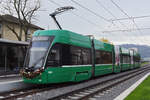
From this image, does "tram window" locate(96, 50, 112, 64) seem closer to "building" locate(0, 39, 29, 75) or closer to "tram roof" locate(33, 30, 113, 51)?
"tram roof" locate(33, 30, 113, 51)

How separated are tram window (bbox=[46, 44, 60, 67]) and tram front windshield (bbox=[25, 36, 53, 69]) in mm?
311

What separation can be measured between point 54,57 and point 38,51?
2.99 feet

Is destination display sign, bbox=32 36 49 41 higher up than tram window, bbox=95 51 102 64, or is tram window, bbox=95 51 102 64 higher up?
destination display sign, bbox=32 36 49 41

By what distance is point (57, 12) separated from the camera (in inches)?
702

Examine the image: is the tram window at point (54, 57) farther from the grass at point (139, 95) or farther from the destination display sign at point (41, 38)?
the grass at point (139, 95)

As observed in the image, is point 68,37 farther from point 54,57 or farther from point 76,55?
point 54,57

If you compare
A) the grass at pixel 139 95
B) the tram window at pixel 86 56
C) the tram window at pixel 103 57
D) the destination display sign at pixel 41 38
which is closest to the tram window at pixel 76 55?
the tram window at pixel 86 56

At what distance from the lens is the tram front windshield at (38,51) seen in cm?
1127

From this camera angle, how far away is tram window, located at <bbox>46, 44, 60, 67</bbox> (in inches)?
448

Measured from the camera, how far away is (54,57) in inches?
459

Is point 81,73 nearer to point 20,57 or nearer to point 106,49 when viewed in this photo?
point 106,49

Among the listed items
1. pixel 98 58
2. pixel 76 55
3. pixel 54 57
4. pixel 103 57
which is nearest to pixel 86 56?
pixel 76 55

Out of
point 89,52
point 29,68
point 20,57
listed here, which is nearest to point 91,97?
point 29,68

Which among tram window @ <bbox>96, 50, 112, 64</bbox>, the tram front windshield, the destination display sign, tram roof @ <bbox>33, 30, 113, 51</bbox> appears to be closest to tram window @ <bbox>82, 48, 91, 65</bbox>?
tram roof @ <bbox>33, 30, 113, 51</bbox>
